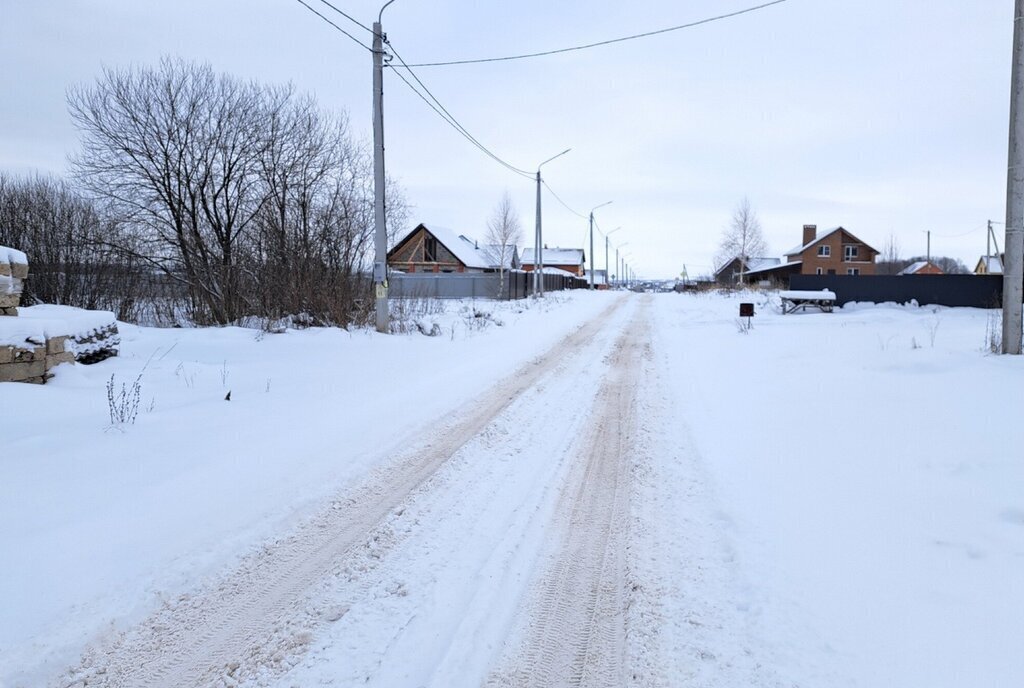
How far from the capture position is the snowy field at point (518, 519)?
8.68 feet

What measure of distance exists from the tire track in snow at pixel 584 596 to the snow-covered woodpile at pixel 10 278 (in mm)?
6472

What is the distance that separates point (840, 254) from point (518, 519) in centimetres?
7548

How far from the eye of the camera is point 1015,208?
8180 mm

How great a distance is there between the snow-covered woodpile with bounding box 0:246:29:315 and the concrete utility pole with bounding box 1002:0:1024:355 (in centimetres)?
1241

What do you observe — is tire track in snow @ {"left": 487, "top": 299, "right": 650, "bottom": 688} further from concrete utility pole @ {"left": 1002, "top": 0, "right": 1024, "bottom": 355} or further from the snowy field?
concrete utility pole @ {"left": 1002, "top": 0, "right": 1024, "bottom": 355}

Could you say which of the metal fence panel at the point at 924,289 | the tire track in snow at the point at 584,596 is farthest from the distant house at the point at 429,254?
the tire track in snow at the point at 584,596

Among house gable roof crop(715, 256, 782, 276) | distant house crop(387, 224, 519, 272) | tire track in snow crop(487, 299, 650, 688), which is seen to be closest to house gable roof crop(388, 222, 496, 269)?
distant house crop(387, 224, 519, 272)

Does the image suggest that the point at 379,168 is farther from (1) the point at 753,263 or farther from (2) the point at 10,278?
(1) the point at 753,263

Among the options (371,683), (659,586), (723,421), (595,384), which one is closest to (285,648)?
(371,683)

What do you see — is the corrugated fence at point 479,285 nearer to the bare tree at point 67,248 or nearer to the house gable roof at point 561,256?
the bare tree at point 67,248

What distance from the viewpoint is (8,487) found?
4.19 metres

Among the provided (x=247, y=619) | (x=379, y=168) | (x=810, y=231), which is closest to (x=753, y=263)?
(x=810, y=231)

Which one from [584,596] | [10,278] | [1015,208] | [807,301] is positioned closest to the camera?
[584,596]

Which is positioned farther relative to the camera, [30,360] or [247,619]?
[30,360]
